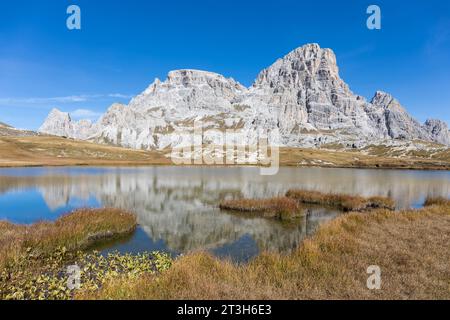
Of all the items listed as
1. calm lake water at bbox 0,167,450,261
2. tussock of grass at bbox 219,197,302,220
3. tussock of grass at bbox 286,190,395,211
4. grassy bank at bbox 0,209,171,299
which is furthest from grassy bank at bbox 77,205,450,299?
tussock of grass at bbox 286,190,395,211

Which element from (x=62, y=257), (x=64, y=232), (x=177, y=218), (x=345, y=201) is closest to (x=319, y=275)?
(x=62, y=257)

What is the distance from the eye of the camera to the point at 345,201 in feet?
143

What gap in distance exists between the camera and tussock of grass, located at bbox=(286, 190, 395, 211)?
41.2 meters

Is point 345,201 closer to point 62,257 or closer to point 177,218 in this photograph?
point 177,218

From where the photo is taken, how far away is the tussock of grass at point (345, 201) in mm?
41228

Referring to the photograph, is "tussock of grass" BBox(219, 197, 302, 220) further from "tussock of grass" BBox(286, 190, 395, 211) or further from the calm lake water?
"tussock of grass" BBox(286, 190, 395, 211)

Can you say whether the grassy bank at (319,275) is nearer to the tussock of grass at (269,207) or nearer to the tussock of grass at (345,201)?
the tussock of grass at (269,207)

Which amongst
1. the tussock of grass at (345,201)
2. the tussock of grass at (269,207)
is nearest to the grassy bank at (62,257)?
the tussock of grass at (269,207)

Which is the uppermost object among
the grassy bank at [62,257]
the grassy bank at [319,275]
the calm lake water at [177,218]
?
the grassy bank at [319,275]

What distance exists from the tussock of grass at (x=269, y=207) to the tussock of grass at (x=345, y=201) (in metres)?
8.77

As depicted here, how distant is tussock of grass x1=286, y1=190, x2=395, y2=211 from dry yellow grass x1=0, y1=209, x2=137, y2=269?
1148 inches

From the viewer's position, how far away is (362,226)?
80.0 feet

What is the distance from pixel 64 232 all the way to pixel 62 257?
4.29 meters
